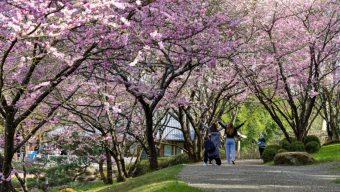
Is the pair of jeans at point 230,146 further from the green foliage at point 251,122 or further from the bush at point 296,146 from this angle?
the green foliage at point 251,122

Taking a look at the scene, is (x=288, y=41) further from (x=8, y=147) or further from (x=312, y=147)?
(x=8, y=147)

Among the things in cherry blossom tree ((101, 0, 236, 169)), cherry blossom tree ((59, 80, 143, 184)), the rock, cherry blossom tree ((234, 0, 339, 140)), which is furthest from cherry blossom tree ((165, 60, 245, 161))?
cherry blossom tree ((101, 0, 236, 169))

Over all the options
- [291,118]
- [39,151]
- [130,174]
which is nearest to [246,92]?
[291,118]

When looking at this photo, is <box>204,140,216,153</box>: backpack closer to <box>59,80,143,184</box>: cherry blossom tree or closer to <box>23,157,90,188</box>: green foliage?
<box>59,80,143,184</box>: cherry blossom tree

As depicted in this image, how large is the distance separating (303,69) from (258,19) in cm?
462

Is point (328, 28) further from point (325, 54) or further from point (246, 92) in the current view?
point (246, 92)

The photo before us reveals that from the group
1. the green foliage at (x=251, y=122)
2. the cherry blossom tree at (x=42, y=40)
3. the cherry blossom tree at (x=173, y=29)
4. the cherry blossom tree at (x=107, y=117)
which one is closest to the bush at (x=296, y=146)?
the cherry blossom tree at (x=107, y=117)

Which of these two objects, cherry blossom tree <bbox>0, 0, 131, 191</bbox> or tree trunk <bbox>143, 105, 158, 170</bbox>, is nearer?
cherry blossom tree <bbox>0, 0, 131, 191</bbox>

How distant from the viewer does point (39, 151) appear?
25.2 metres

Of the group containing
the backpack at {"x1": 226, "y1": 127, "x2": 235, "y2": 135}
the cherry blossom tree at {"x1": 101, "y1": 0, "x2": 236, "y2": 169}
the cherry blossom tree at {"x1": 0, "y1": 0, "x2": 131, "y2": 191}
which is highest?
the cherry blossom tree at {"x1": 101, "y1": 0, "x2": 236, "y2": 169}

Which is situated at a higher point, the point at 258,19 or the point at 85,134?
the point at 258,19

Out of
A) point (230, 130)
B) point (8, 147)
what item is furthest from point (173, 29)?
point (230, 130)

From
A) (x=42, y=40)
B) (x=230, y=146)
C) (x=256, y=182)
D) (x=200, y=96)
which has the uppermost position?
(x=200, y=96)

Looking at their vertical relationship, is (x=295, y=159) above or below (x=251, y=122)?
below
